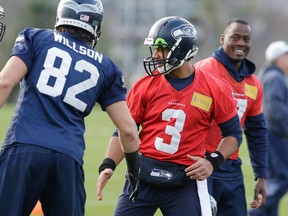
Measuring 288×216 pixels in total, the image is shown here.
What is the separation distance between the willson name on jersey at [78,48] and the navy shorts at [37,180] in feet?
2.15

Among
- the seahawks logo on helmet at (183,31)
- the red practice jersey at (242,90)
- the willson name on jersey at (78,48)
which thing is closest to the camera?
the willson name on jersey at (78,48)

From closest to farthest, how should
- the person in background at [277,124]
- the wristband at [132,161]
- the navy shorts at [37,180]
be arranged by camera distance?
the navy shorts at [37,180]
the wristband at [132,161]
the person in background at [277,124]

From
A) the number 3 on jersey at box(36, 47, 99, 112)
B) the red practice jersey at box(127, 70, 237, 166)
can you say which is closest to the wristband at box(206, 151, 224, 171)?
the red practice jersey at box(127, 70, 237, 166)

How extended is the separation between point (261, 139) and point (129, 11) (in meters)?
58.8

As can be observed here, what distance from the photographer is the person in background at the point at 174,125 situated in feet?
20.6

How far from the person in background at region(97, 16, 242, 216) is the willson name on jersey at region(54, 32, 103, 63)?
1.82 feet

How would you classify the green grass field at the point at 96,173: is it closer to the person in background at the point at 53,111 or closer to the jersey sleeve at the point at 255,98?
the jersey sleeve at the point at 255,98

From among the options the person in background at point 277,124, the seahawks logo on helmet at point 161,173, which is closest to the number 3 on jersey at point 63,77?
the seahawks logo on helmet at point 161,173

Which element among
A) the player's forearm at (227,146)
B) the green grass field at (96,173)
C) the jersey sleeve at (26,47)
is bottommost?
the green grass field at (96,173)

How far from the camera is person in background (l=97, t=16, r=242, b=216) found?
6.29 meters

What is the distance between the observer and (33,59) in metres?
5.61

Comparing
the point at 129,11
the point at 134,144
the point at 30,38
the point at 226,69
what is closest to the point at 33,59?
the point at 30,38

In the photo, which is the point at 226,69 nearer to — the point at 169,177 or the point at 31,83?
the point at 169,177

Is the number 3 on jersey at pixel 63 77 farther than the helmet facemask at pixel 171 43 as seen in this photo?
No
